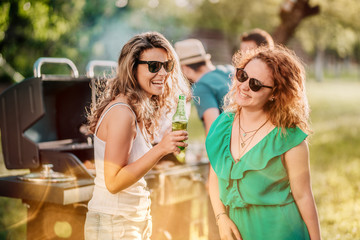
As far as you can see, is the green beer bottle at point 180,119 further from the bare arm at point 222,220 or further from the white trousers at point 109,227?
the white trousers at point 109,227

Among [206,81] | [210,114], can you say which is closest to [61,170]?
[210,114]

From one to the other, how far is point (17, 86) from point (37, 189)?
111 centimetres

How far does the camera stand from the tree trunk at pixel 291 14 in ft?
34.7

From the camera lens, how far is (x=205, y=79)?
4211 millimetres

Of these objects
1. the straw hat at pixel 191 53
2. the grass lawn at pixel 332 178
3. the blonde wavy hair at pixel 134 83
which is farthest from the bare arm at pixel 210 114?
the blonde wavy hair at pixel 134 83

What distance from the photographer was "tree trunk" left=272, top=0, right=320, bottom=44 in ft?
34.7

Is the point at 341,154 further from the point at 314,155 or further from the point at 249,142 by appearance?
the point at 249,142

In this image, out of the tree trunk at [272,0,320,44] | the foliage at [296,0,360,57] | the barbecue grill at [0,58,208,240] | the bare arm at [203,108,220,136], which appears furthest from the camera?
the foliage at [296,0,360,57]

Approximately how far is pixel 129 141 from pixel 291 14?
9354 mm

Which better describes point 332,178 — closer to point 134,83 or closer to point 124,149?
point 134,83

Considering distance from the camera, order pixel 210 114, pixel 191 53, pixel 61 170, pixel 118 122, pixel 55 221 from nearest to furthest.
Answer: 1. pixel 118 122
2. pixel 55 221
3. pixel 61 170
4. pixel 210 114
5. pixel 191 53

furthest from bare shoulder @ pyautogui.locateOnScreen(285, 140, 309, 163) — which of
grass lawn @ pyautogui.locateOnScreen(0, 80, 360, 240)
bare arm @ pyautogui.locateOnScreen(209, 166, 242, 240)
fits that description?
grass lawn @ pyautogui.locateOnScreen(0, 80, 360, 240)

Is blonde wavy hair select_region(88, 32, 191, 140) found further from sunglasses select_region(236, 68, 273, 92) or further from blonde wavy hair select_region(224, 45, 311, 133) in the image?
blonde wavy hair select_region(224, 45, 311, 133)

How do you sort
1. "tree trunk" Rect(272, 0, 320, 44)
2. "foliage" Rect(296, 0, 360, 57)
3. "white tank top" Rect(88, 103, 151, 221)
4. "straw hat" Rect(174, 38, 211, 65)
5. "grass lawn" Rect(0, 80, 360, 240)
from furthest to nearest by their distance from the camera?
"foliage" Rect(296, 0, 360, 57) < "tree trunk" Rect(272, 0, 320, 44) < "grass lawn" Rect(0, 80, 360, 240) < "straw hat" Rect(174, 38, 211, 65) < "white tank top" Rect(88, 103, 151, 221)
